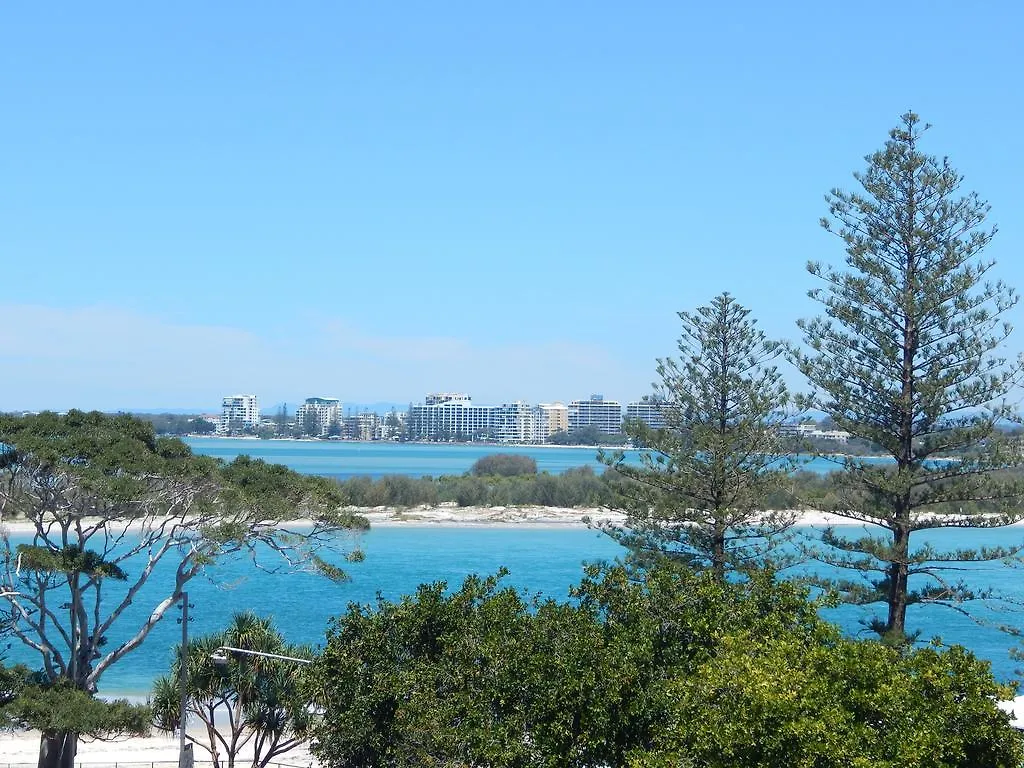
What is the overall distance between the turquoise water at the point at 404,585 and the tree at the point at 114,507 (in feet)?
3.89

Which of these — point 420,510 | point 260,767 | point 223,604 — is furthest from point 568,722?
point 420,510

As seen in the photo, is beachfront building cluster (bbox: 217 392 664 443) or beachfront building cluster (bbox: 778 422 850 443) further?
beachfront building cluster (bbox: 217 392 664 443)

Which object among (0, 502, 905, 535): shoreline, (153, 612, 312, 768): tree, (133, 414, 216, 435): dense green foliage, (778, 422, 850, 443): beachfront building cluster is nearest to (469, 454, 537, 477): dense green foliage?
(0, 502, 905, 535): shoreline

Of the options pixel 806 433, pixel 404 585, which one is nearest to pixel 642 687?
pixel 806 433

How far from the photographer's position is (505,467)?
245 ft

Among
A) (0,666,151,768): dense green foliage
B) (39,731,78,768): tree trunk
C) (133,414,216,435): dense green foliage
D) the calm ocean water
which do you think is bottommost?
the calm ocean water

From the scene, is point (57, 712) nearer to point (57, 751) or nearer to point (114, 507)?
point (57, 751)

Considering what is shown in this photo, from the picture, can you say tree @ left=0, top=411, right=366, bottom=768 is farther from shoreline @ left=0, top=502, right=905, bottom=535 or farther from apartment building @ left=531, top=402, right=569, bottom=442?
apartment building @ left=531, top=402, right=569, bottom=442

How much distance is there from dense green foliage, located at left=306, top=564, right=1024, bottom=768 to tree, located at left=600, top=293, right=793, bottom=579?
591cm

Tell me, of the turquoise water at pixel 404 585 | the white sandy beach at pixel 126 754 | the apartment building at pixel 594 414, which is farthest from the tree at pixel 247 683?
the apartment building at pixel 594 414

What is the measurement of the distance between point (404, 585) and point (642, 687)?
2478cm

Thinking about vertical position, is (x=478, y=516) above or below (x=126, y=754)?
above

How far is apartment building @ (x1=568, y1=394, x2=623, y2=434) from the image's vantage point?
168 meters

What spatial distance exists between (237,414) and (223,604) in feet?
570
